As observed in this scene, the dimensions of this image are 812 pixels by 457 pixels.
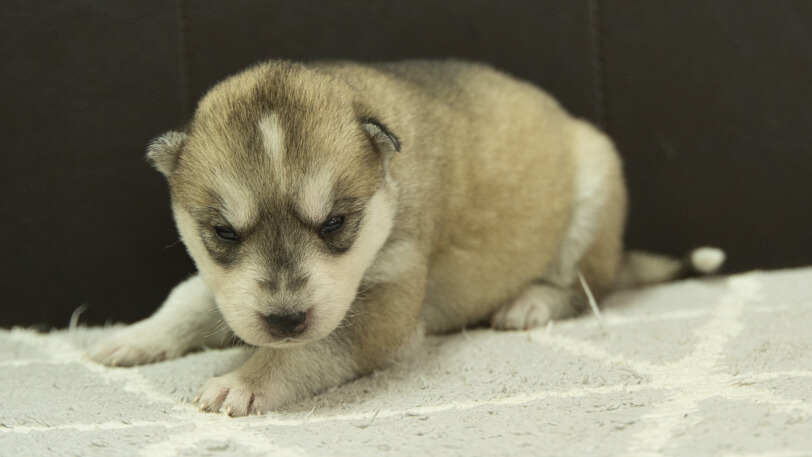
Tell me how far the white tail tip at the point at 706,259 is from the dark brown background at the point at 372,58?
293mm

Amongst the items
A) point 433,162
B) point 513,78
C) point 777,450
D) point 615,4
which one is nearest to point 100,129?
point 433,162

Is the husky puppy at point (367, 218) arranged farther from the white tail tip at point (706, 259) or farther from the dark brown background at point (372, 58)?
the dark brown background at point (372, 58)

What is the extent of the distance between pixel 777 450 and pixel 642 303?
1.82 m

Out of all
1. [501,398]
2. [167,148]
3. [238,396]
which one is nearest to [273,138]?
[167,148]

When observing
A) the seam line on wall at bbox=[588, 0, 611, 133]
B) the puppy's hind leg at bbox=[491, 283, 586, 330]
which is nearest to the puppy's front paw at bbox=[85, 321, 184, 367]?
the puppy's hind leg at bbox=[491, 283, 586, 330]

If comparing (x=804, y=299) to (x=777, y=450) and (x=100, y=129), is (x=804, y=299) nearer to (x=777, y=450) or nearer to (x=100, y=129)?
(x=777, y=450)

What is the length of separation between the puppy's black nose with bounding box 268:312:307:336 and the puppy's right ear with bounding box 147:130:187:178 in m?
0.68

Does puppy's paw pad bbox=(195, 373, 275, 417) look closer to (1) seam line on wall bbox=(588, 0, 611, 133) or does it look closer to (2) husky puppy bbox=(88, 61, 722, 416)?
(2) husky puppy bbox=(88, 61, 722, 416)

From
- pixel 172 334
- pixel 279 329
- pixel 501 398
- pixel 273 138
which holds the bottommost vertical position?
pixel 172 334

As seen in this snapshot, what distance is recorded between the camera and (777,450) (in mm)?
1618

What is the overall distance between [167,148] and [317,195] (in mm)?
564

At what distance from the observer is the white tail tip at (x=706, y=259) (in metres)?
3.61

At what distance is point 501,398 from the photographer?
7.18ft

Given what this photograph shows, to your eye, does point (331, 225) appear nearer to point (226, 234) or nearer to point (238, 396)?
point (226, 234)
